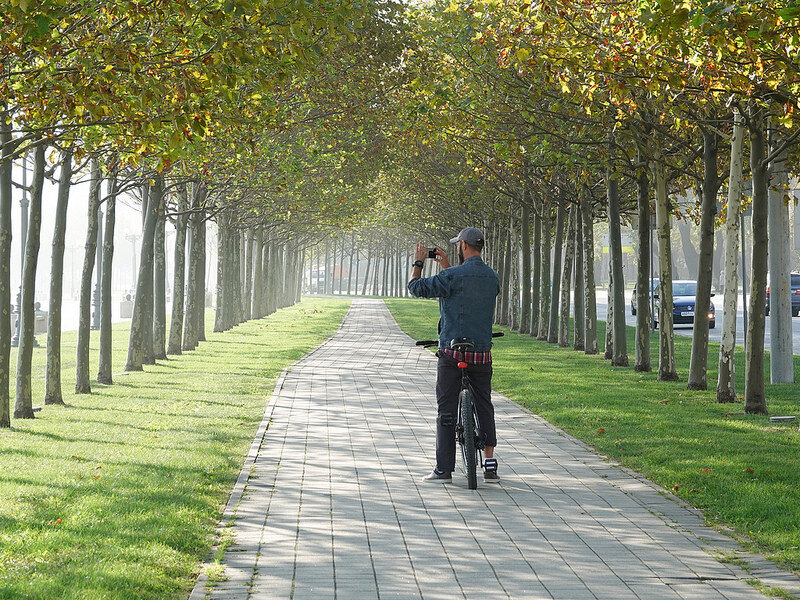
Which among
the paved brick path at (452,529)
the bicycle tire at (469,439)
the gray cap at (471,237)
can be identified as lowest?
the paved brick path at (452,529)

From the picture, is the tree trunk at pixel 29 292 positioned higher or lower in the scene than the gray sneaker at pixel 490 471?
higher

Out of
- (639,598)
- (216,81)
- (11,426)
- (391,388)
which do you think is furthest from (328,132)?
(639,598)

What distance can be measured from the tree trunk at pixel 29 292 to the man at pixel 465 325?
275 inches

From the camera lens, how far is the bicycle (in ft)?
27.3

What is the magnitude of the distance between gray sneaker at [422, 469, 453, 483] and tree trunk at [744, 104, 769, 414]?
18.6 ft

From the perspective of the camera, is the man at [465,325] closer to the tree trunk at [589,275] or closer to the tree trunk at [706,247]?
the tree trunk at [706,247]

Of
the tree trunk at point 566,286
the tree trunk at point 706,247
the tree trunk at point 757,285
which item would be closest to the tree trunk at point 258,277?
the tree trunk at point 566,286

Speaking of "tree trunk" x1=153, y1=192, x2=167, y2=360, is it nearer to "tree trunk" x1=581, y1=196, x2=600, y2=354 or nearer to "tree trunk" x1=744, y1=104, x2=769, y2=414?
"tree trunk" x1=581, y1=196, x2=600, y2=354

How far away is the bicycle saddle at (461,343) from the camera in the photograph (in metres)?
8.45

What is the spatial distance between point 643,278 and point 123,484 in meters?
12.4

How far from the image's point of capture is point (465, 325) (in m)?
8.52

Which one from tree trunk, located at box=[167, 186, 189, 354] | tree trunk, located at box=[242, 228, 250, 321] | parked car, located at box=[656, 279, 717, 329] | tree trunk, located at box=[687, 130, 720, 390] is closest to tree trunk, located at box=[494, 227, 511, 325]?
parked car, located at box=[656, 279, 717, 329]

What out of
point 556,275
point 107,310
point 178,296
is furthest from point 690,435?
point 556,275

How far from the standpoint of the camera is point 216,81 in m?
9.12
